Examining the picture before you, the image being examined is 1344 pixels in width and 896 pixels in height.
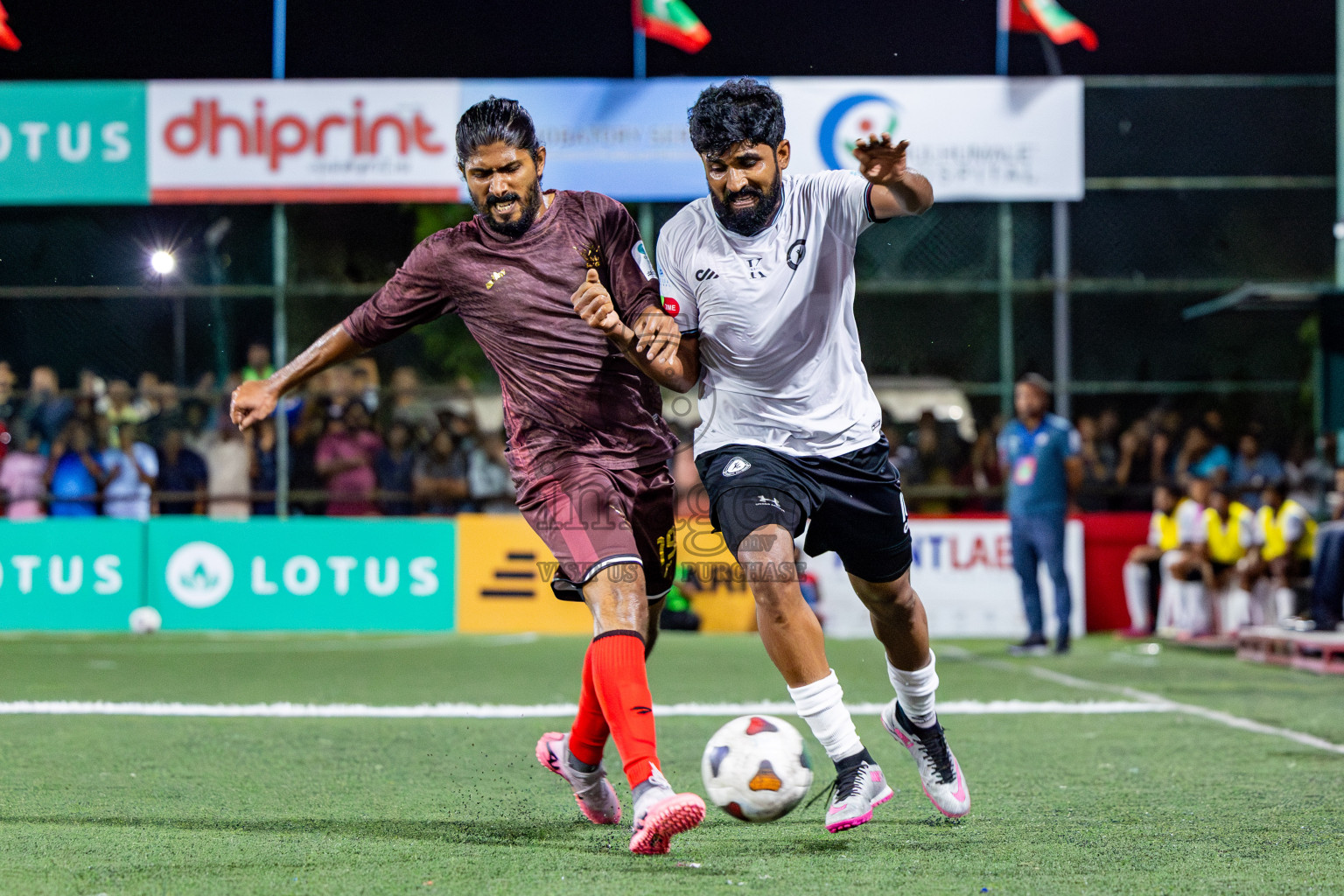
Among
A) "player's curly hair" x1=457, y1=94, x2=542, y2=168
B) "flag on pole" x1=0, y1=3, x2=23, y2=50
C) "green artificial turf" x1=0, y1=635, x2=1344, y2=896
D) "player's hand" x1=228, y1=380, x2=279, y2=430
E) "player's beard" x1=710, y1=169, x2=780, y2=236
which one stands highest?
"flag on pole" x1=0, y1=3, x2=23, y2=50

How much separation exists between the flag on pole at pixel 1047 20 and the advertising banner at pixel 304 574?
769 centimetres

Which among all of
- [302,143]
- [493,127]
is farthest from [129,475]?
[493,127]

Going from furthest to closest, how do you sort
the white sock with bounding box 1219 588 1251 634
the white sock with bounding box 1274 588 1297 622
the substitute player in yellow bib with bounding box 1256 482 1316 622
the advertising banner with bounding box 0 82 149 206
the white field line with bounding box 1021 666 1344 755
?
the advertising banner with bounding box 0 82 149 206, the white sock with bounding box 1219 588 1251 634, the substitute player in yellow bib with bounding box 1256 482 1316 622, the white sock with bounding box 1274 588 1297 622, the white field line with bounding box 1021 666 1344 755

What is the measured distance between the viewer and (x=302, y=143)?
48.5 feet

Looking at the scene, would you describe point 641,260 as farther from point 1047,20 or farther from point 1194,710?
point 1047,20

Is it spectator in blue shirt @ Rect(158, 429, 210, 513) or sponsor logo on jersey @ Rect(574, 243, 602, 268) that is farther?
spectator in blue shirt @ Rect(158, 429, 210, 513)

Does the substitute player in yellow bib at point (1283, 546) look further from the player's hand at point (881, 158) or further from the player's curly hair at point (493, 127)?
the player's curly hair at point (493, 127)

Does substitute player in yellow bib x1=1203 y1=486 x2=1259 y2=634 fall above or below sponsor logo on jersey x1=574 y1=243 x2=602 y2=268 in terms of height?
below

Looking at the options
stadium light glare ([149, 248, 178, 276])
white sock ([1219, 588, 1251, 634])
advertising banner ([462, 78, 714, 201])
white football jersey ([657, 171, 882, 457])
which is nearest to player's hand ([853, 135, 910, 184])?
white football jersey ([657, 171, 882, 457])

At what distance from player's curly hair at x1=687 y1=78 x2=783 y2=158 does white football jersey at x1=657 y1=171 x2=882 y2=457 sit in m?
0.25

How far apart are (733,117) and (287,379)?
1511 millimetres

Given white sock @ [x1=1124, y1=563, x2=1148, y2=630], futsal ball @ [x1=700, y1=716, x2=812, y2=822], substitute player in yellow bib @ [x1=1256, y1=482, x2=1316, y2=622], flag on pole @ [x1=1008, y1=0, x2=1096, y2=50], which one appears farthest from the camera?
flag on pole @ [x1=1008, y1=0, x2=1096, y2=50]

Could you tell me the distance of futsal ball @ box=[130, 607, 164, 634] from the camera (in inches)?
527

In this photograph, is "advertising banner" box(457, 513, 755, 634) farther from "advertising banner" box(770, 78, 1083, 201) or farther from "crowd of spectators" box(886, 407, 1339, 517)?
"advertising banner" box(770, 78, 1083, 201)
